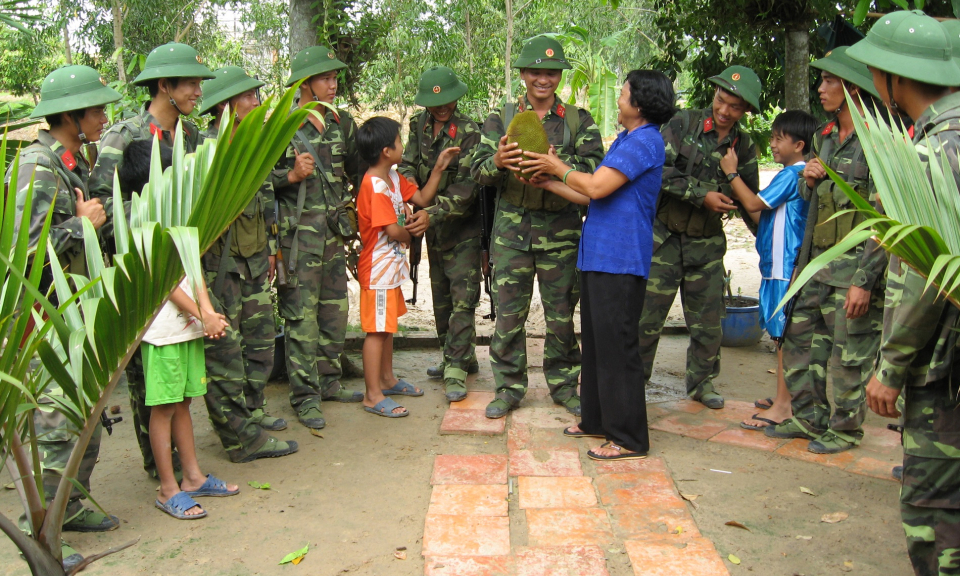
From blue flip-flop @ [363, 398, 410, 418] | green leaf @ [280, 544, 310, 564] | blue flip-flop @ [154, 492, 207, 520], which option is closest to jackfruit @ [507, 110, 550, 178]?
blue flip-flop @ [363, 398, 410, 418]

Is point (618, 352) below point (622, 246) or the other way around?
below

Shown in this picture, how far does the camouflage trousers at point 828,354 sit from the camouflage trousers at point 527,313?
1.26 m

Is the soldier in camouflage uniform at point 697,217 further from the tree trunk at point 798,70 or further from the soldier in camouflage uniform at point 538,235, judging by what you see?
the tree trunk at point 798,70

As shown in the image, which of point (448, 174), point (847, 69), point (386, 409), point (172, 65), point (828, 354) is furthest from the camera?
point (448, 174)

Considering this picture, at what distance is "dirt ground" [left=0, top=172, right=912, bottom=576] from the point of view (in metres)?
3.16

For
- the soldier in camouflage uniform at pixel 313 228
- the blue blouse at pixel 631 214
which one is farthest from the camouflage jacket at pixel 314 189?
the blue blouse at pixel 631 214

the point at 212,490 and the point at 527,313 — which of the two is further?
the point at 527,313

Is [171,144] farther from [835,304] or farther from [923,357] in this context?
[835,304]

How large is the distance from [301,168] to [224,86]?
2.11 ft

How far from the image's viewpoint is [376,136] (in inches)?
186

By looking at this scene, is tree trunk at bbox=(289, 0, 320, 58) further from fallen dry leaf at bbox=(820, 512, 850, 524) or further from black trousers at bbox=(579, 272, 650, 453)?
fallen dry leaf at bbox=(820, 512, 850, 524)

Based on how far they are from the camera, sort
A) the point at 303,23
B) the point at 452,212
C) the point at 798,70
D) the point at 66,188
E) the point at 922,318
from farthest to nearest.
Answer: the point at 303,23 < the point at 798,70 < the point at 452,212 < the point at 66,188 < the point at 922,318

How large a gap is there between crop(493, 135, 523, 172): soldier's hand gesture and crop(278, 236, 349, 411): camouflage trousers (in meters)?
1.23

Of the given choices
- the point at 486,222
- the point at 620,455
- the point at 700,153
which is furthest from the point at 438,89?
the point at 620,455
